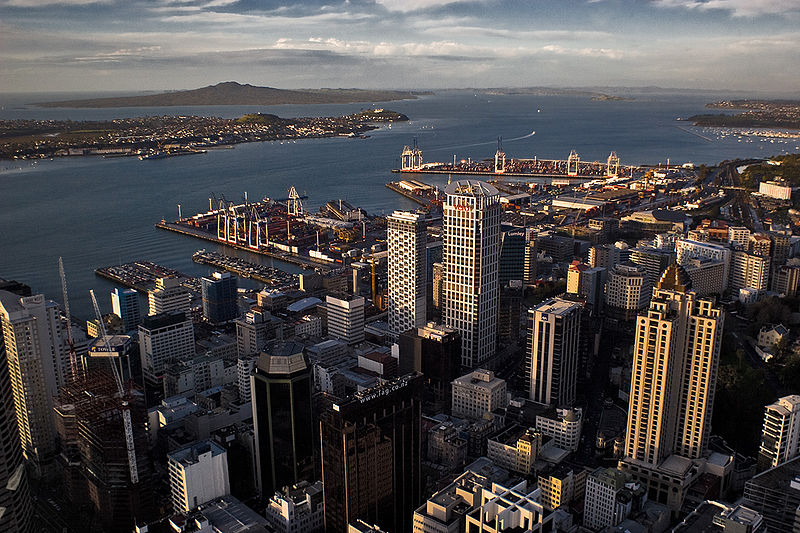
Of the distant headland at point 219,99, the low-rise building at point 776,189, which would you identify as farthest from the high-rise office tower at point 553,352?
the distant headland at point 219,99

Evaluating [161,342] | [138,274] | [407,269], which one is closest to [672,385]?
[407,269]

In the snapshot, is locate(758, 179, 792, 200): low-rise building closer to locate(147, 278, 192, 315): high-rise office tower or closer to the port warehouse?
the port warehouse

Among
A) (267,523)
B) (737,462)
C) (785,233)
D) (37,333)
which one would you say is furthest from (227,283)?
(785,233)

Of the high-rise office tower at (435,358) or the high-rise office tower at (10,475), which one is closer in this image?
the high-rise office tower at (10,475)

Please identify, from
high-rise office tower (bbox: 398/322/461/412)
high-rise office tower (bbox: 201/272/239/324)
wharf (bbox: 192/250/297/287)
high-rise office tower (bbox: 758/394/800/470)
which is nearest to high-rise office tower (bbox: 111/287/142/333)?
high-rise office tower (bbox: 201/272/239/324)

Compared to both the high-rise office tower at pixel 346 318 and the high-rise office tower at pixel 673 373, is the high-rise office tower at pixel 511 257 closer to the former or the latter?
the high-rise office tower at pixel 346 318

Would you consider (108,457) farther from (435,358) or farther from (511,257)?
(511,257)
